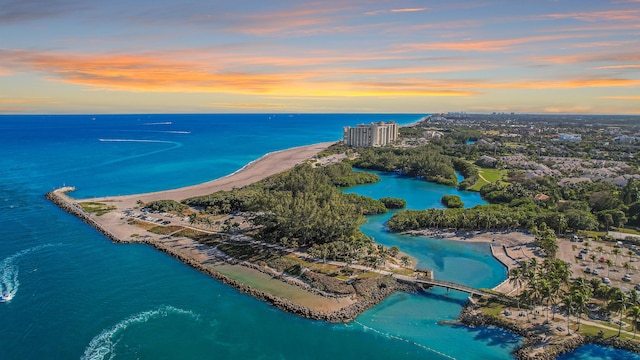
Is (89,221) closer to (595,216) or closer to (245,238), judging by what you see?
(245,238)

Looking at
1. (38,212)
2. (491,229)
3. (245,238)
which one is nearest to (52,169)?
(38,212)

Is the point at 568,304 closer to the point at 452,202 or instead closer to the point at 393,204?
the point at 393,204

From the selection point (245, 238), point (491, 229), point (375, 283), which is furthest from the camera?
point (491, 229)

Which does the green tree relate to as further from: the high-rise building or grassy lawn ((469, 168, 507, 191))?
the high-rise building

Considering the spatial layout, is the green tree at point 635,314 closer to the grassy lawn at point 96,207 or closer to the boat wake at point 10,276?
the boat wake at point 10,276

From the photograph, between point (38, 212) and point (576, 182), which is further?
point (576, 182)

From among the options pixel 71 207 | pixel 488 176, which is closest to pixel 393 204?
pixel 488 176
